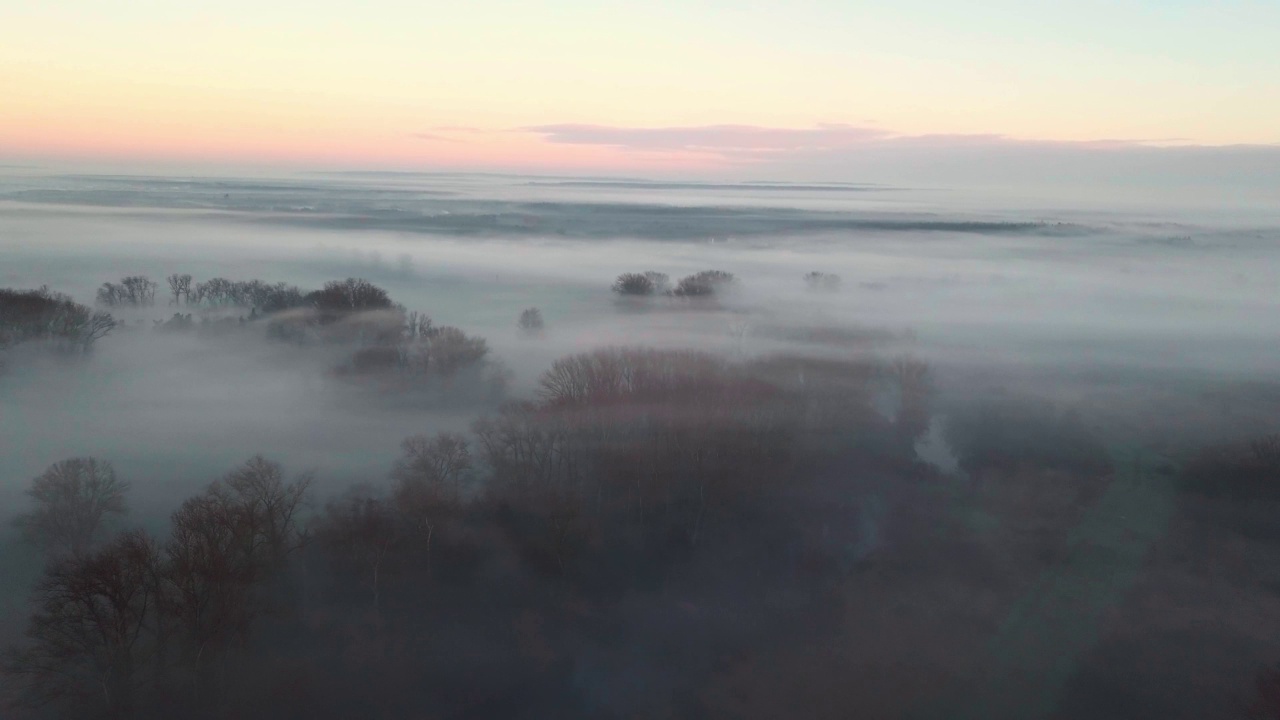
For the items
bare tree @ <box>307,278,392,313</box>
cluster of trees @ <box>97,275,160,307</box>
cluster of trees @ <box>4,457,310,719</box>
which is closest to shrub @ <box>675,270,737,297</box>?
bare tree @ <box>307,278,392,313</box>

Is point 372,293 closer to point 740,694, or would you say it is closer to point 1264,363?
point 740,694

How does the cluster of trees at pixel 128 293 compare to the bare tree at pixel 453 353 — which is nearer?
the bare tree at pixel 453 353

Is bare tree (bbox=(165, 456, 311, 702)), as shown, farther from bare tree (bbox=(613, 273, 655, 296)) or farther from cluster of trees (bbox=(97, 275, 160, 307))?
bare tree (bbox=(613, 273, 655, 296))

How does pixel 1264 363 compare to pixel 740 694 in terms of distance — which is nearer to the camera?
pixel 740 694

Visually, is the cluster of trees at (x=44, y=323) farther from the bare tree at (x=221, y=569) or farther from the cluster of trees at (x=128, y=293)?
the bare tree at (x=221, y=569)

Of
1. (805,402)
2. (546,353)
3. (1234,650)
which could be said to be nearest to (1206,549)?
(1234,650)

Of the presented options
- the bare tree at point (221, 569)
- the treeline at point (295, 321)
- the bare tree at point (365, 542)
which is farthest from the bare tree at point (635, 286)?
the bare tree at point (221, 569)
